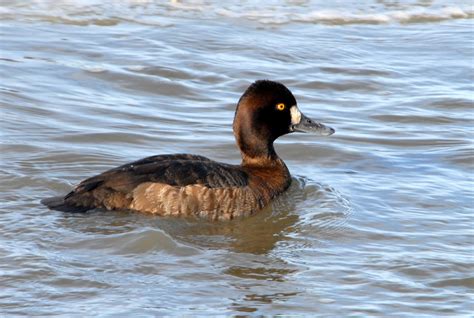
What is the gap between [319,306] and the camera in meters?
6.68

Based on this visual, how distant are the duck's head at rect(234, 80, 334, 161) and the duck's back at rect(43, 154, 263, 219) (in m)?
0.69

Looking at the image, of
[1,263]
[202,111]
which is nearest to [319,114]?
[202,111]

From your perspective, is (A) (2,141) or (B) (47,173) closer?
(B) (47,173)

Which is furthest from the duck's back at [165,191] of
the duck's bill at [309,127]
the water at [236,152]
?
the duck's bill at [309,127]

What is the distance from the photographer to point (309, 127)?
31.4 ft

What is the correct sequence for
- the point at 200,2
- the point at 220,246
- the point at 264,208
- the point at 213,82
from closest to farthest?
the point at 220,246 → the point at 264,208 → the point at 213,82 → the point at 200,2

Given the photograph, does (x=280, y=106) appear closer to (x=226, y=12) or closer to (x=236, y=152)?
(x=236, y=152)

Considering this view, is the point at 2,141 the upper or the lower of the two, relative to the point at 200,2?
lower

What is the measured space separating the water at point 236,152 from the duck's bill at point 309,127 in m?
0.35

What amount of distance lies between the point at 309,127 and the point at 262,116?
540 mm

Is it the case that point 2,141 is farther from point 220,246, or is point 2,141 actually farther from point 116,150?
point 220,246

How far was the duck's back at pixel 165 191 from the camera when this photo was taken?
8.25 m

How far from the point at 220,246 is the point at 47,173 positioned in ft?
6.75

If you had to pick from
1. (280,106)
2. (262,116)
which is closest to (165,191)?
(262,116)
